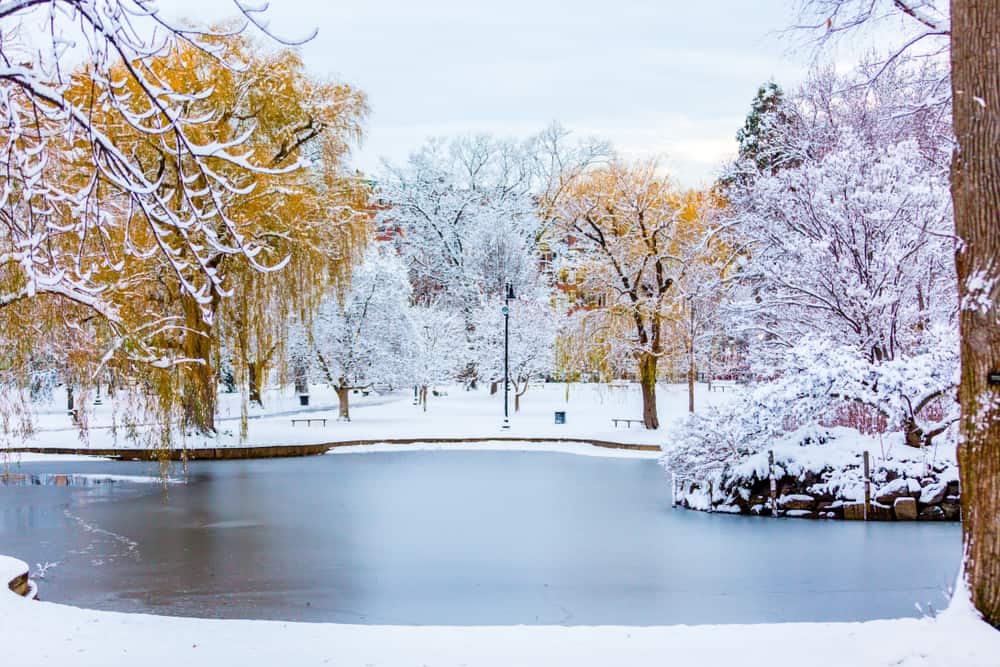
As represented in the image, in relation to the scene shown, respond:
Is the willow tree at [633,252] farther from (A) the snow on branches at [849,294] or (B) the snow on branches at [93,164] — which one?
(B) the snow on branches at [93,164]

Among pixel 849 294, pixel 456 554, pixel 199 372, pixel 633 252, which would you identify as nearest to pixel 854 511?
pixel 849 294

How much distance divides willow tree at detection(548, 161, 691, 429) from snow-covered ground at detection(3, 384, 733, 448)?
2.56 metres

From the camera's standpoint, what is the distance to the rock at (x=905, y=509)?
16203mm

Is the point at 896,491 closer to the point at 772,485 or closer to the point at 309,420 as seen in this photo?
the point at 772,485

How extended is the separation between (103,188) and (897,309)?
13.9 m

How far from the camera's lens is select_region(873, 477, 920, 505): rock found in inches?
642

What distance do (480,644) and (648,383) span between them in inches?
969

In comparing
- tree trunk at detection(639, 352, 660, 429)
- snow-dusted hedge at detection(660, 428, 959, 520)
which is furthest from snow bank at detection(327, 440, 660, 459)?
snow-dusted hedge at detection(660, 428, 959, 520)

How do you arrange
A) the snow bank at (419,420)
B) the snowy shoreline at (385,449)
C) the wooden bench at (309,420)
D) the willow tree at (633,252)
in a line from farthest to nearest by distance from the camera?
1. the wooden bench at (309,420)
2. the willow tree at (633,252)
3. the snow bank at (419,420)
4. the snowy shoreline at (385,449)

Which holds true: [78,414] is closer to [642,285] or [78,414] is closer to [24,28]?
[24,28]

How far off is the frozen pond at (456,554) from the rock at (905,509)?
0.57 meters

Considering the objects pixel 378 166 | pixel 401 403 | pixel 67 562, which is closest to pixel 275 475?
pixel 67 562

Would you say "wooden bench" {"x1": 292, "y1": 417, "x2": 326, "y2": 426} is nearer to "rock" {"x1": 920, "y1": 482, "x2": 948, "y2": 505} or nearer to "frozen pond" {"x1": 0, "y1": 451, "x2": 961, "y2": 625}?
"frozen pond" {"x1": 0, "y1": 451, "x2": 961, "y2": 625}

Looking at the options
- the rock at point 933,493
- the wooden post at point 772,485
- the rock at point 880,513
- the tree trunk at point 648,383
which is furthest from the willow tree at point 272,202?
the rock at point 933,493
